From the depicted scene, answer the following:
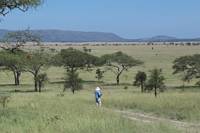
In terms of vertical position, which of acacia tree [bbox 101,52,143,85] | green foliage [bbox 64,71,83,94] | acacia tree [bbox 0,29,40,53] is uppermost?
acacia tree [bbox 0,29,40,53]

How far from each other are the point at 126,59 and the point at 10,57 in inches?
2511

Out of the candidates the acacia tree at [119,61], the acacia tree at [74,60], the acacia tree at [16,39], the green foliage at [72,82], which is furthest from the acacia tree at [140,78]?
the acacia tree at [16,39]

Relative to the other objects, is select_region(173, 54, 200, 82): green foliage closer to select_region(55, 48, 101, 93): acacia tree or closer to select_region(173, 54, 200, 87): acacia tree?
select_region(173, 54, 200, 87): acacia tree

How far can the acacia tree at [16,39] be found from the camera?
18.1 metres

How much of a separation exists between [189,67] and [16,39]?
5497 cm

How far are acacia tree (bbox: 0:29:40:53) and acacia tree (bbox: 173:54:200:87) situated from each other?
50865 millimetres

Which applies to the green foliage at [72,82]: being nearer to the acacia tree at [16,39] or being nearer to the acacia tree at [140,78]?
the acacia tree at [140,78]

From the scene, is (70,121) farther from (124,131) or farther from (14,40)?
(14,40)

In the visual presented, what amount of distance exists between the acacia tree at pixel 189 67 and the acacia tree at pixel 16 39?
50865 millimetres

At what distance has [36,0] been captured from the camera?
54.4 feet

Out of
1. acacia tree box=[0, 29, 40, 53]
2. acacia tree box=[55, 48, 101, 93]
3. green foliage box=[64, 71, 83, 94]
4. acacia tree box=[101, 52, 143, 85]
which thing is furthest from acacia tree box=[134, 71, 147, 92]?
acacia tree box=[0, 29, 40, 53]

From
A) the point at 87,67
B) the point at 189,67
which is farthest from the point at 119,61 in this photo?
the point at 189,67

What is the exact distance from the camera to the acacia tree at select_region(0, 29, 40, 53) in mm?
18062

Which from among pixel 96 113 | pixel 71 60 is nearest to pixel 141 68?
pixel 71 60
